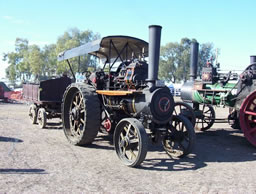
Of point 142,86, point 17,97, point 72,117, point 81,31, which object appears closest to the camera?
point 142,86

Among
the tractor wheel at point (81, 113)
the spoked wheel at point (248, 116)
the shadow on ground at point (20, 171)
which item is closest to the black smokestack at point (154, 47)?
the tractor wheel at point (81, 113)

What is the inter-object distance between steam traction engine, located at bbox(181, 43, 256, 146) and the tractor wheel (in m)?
3.17

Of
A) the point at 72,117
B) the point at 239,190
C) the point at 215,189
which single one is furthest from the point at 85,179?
the point at 72,117

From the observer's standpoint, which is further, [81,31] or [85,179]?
[81,31]

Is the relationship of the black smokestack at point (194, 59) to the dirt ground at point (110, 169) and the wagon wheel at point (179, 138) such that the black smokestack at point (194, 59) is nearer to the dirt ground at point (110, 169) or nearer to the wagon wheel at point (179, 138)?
the dirt ground at point (110, 169)

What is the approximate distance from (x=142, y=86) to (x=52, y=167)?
2.13 meters

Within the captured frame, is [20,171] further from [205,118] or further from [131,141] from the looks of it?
[205,118]

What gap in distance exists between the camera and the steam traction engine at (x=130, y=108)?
14.9 ft

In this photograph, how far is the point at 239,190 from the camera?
342 centimetres

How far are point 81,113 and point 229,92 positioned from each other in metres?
3.55

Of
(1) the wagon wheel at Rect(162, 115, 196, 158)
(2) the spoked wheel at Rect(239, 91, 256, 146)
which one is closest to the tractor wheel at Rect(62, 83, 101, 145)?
(1) the wagon wheel at Rect(162, 115, 196, 158)

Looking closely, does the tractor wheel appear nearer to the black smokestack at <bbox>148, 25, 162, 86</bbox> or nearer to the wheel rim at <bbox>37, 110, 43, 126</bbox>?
the black smokestack at <bbox>148, 25, 162, 86</bbox>

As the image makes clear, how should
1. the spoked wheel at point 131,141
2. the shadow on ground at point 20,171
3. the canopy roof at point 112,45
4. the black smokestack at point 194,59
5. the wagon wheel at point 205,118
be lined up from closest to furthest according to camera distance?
the shadow on ground at point 20,171
the spoked wheel at point 131,141
the canopy roof at point 112,45
the wagon wheel at point 205,118
the black smokestack at point 194,59

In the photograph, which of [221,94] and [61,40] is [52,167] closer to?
[221,94]
